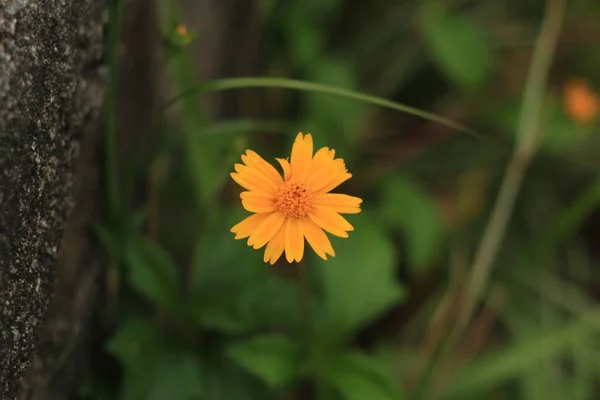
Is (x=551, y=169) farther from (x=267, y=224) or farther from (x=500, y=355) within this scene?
(x=267, y=224)

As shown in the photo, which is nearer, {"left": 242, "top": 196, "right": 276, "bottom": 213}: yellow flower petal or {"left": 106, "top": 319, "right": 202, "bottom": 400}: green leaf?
{"left": 242, "top": 196, "right": 276, "bottom": 213}: yellow flower petal

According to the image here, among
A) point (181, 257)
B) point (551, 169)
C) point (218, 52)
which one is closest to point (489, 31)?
point (551, 169)

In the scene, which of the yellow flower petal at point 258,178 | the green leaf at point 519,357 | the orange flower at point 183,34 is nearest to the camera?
the yellow flower petal at point 258,178

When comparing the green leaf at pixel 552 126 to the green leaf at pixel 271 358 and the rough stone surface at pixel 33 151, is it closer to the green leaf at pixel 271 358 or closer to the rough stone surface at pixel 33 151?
the green leaf at pixel 271 358

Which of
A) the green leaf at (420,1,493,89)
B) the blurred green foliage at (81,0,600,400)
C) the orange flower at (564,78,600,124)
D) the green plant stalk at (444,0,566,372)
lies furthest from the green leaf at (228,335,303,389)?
the orange flower at (564,78,600,124)

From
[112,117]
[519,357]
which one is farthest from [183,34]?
[519,357]

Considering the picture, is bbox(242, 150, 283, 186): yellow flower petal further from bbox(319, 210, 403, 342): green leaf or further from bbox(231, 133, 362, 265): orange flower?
bbox(319, 210, 403, 342): green leaf

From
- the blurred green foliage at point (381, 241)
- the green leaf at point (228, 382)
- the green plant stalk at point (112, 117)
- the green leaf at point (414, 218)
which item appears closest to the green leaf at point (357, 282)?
the blurred green foliage at point (381, 241)

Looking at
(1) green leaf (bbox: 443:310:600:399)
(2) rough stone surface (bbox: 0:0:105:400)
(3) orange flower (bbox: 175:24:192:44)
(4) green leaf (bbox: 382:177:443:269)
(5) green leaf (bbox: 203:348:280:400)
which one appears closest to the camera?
(2) rough stone surface (bbox: 0:0:105:400)
